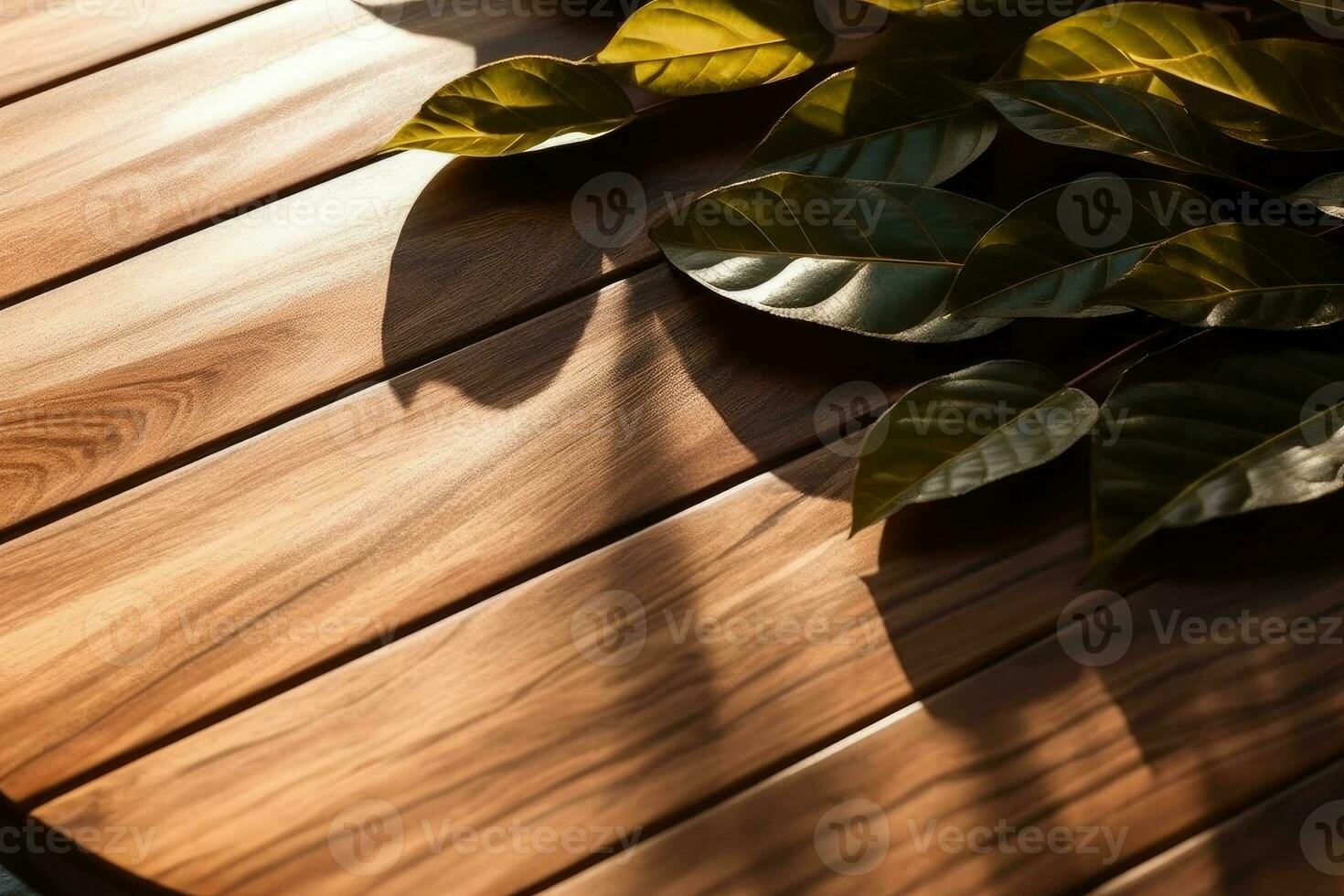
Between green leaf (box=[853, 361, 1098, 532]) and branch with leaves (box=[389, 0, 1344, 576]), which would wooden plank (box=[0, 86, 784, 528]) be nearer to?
branch with leaves (box=[389, 0, 1344, 576])

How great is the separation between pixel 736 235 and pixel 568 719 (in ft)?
1.10

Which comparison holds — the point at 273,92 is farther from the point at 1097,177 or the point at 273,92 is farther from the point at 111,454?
the point at 1097,177

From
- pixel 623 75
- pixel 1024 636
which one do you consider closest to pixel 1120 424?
pixel 1024 636

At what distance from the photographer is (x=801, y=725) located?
0.64 meters

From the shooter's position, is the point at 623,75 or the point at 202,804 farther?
the point at 623,75

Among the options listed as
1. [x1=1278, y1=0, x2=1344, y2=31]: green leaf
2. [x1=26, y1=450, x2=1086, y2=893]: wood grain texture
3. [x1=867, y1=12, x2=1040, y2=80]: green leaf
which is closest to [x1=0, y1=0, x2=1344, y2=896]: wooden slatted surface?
[x1=26, y1=450, x2=1086, y2=893]: wood grain texture

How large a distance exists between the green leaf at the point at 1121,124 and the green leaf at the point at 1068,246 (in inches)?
1.4

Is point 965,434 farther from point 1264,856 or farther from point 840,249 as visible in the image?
point 1264,856

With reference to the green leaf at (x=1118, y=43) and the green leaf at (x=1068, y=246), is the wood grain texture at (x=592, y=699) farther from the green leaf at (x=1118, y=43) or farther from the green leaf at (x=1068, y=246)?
the green leaf at (x=1118, y=43)

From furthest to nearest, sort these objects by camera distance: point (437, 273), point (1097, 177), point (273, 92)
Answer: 1. point (273, 92)
2. point (437, 273)
3. point (1097, 177)

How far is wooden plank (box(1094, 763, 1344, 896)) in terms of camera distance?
576 mm

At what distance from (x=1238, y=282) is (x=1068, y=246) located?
10 cm

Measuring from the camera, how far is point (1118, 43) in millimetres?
795

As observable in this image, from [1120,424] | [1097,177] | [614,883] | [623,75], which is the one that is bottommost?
[614,883]
